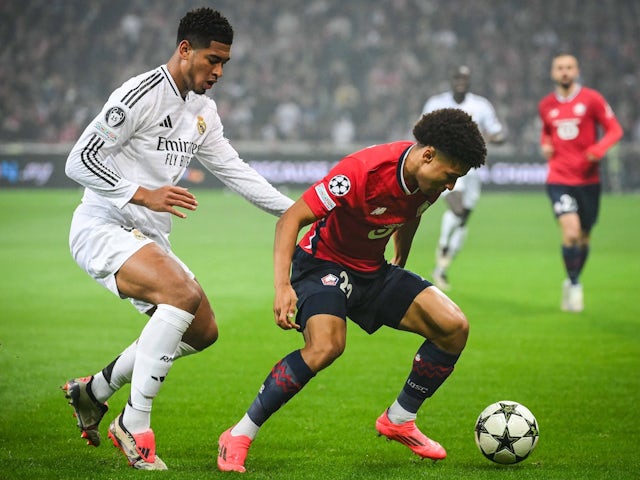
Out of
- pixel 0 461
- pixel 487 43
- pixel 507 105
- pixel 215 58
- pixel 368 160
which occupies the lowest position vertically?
pixel 0 461

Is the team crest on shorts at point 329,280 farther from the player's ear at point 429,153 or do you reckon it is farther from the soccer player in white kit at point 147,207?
the player's ear at point 429,153

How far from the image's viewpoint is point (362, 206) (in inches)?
207

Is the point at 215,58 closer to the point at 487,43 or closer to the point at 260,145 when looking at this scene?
the point at 260,145

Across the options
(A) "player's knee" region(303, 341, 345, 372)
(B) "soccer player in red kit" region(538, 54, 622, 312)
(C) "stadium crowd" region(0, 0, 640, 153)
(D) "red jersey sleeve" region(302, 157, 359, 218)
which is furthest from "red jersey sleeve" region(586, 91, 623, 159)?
(C) "stadium crowd" region(0, 0, 640, 153)

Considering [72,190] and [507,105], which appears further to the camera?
[507,105]

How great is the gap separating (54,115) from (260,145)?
6.76 meters

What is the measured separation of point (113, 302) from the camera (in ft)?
A: 36.6

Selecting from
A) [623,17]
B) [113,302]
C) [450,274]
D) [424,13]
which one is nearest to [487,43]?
[424,13]

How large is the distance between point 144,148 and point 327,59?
27083 mm

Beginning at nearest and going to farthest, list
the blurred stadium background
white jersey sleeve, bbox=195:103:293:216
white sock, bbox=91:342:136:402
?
white sock, bbox=91:342:136:402, white jersey sleeve, bbox=195:103:293:216, the blurred stadium background

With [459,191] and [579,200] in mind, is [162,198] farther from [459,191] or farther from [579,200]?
[459,191]

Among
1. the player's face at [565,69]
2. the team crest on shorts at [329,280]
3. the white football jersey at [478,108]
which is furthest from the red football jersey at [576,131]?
the team crest on shorts at [329,280]

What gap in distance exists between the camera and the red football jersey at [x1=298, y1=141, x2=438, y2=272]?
16.7 ft

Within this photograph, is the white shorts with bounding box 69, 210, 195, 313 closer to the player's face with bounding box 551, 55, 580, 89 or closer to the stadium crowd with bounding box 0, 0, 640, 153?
the player's face with bounding box 551, 55, 580, 89
